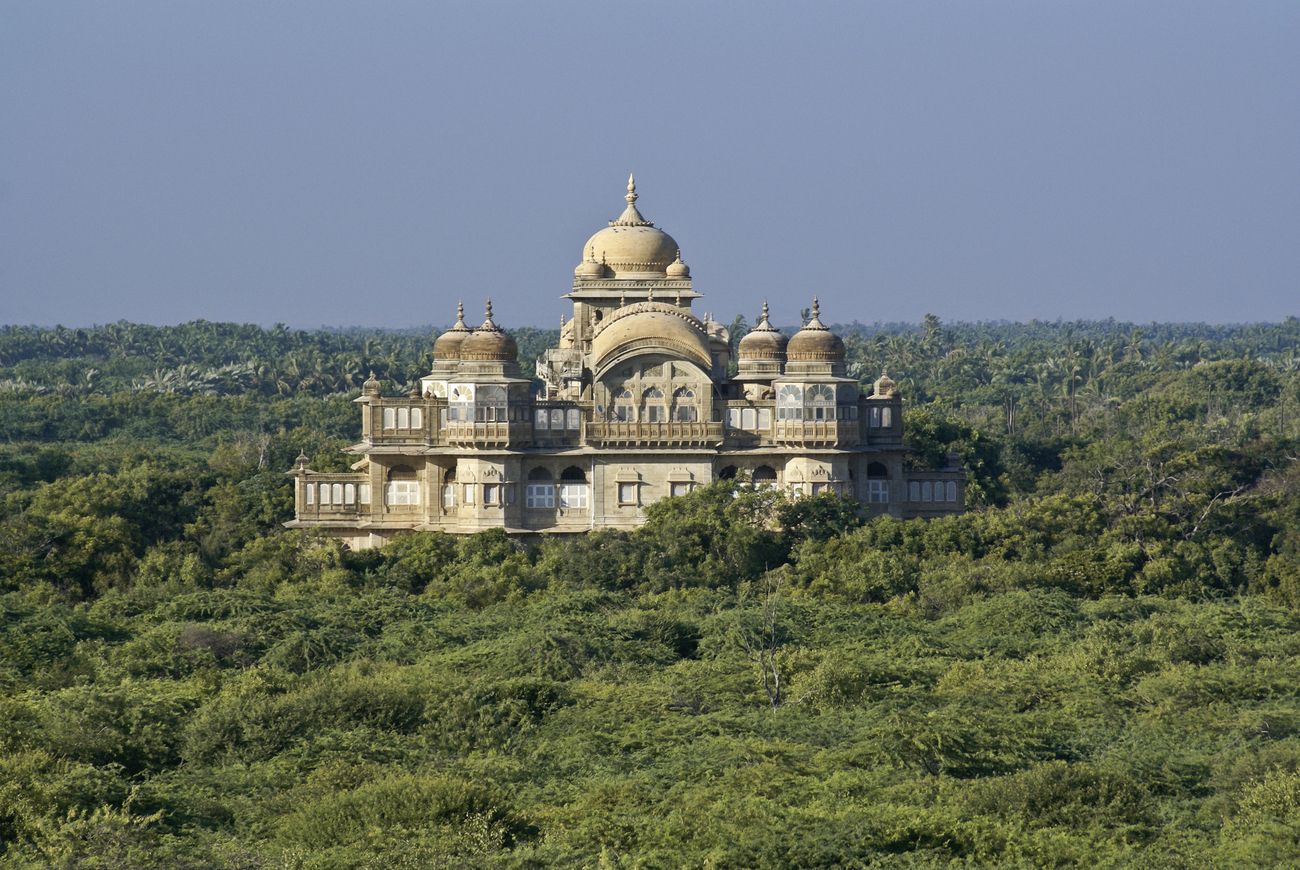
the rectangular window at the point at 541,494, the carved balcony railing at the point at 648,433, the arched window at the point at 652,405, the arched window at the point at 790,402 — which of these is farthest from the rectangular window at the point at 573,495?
the arched window at the point at 790,402

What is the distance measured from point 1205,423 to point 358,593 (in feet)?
175

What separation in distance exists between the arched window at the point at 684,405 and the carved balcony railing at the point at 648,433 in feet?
0.53

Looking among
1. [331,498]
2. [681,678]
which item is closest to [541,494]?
[331,498]

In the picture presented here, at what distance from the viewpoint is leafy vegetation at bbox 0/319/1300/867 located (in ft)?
111

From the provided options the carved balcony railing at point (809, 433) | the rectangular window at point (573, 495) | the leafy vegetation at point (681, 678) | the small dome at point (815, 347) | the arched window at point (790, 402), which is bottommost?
the leafy vegetation at point (681, 678)

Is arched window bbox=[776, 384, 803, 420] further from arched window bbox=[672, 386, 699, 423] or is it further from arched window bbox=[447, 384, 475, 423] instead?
arched window bbox=[447, 384, 475, 423]

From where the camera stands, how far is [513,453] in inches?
2325

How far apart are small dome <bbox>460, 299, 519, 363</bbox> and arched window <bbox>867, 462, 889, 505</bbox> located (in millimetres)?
8799

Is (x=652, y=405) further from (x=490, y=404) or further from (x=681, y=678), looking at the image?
(x=681, y=678)

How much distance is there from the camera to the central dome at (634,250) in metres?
65.9

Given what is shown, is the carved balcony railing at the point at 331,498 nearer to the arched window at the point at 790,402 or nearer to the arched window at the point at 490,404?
the arched window at the point at 490,404

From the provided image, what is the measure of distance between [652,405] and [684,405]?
719 mm

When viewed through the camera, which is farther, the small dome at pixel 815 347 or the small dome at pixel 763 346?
the small dome at pixel 763 346

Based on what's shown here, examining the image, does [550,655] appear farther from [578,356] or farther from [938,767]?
[578,356]
